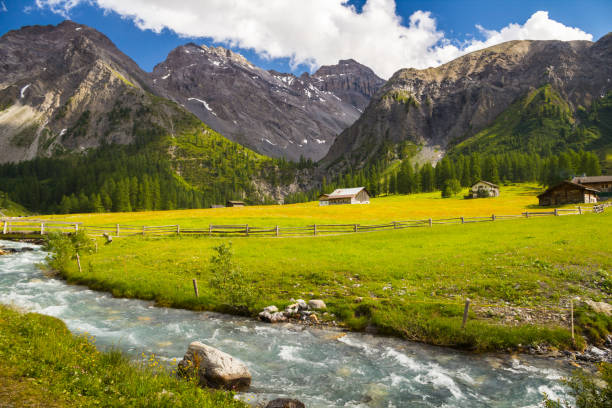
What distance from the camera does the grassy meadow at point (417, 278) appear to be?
16.3m

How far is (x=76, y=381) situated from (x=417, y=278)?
816 inches

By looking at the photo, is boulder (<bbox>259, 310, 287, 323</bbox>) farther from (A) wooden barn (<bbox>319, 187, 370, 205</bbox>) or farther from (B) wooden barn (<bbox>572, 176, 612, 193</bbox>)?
(B) wooden barn (<bbox>572, 176, 612, 193</bbox>)

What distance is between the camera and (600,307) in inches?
658

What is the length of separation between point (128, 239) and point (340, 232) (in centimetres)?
3258

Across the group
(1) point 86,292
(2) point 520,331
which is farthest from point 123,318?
(2) point 520,331

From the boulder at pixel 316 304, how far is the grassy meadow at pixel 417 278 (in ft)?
2.42

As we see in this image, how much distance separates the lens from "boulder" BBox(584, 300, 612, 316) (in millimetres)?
16359

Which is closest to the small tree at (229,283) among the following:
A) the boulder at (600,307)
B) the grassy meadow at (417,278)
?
the grassy meadow at (417,278)

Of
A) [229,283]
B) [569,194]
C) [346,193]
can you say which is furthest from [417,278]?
[346,193]

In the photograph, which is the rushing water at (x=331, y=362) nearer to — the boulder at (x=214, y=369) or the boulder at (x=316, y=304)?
the boulder at (x=214, y=369)

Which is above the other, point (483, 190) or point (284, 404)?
point (483, 190)

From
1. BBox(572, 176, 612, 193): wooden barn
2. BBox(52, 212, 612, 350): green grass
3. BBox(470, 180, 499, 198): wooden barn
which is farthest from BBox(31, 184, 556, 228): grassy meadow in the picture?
BBox(52, 212, 612, 350): green grass

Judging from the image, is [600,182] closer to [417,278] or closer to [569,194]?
[569,194]

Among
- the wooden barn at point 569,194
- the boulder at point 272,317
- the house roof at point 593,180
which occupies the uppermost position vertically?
the house roof at point 593,180
